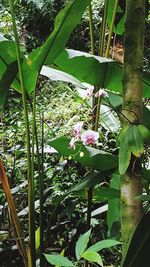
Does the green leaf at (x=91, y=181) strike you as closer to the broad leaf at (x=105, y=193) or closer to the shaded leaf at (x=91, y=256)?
the broad leaf at (x=105, y=193)

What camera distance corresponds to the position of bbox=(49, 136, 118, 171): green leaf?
91 centimetres

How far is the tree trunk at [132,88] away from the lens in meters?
0.76

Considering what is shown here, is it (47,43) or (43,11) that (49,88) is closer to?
(43,11)

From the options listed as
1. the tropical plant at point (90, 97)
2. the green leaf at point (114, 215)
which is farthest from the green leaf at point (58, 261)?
the green leaf at point (114, 215)

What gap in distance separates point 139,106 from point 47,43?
0.23 metres

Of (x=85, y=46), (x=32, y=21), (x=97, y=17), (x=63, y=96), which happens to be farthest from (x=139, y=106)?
(x=32, y=21)

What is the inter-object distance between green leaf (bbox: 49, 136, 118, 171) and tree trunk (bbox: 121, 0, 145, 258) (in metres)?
0.15

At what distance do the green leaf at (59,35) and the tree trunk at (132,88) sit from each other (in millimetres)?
102

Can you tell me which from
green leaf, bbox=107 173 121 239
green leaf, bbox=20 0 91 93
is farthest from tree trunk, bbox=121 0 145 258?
green leaf, bbox=107 173 121 239

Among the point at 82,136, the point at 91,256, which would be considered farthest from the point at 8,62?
the point at 91,256

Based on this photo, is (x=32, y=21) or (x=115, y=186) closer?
(x=115, y=186)

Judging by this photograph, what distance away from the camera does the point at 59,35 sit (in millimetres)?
822

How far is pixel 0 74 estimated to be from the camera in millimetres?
997

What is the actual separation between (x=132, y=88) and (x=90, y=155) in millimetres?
216
